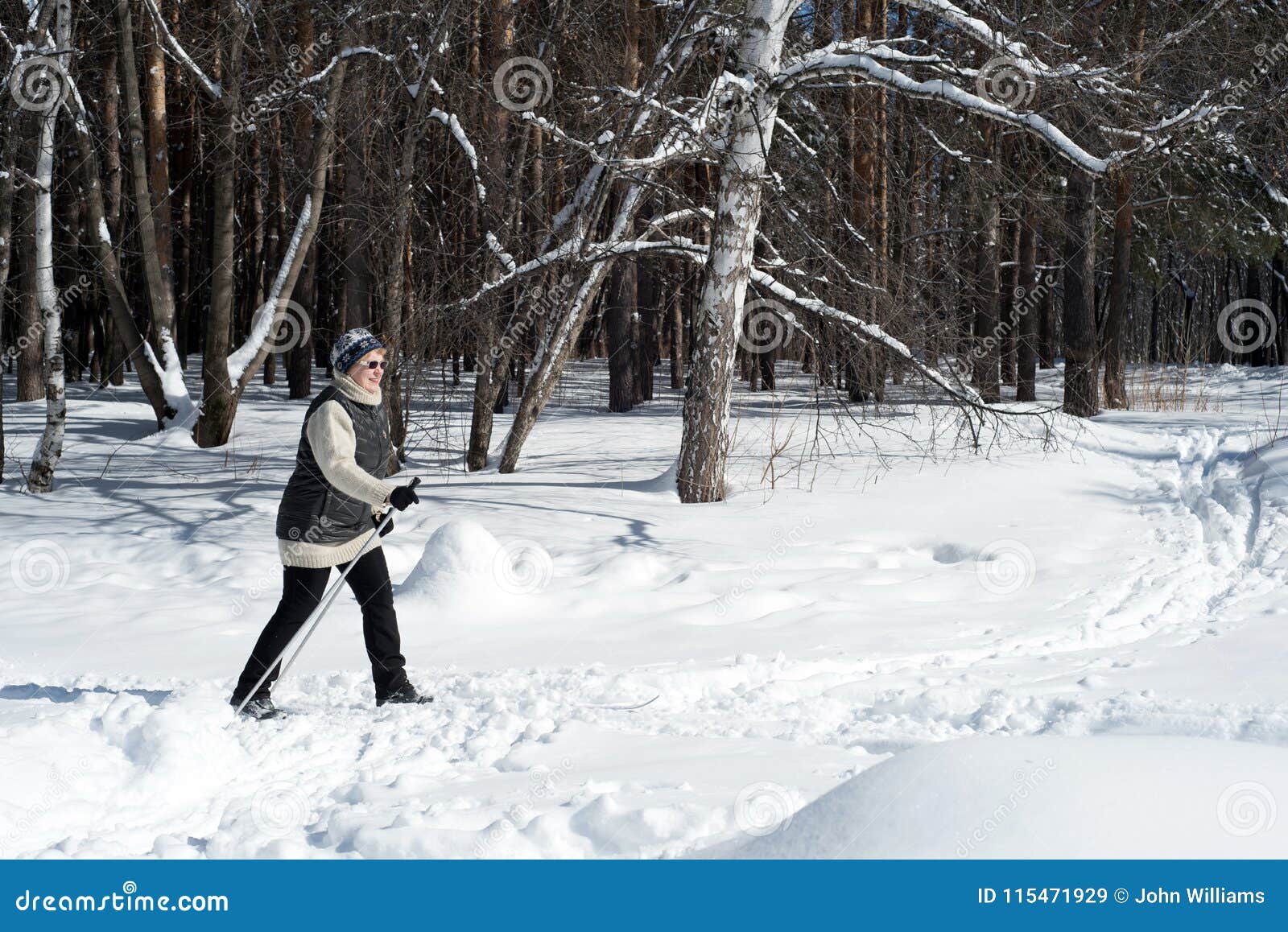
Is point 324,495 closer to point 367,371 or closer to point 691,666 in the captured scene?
point 367,371

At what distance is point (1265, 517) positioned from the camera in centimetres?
901

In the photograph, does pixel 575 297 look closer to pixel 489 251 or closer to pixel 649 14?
pixel 489 251

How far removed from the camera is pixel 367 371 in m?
5.09

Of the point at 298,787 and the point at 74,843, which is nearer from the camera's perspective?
the point at 74,843

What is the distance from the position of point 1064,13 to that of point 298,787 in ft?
A: 25.3
